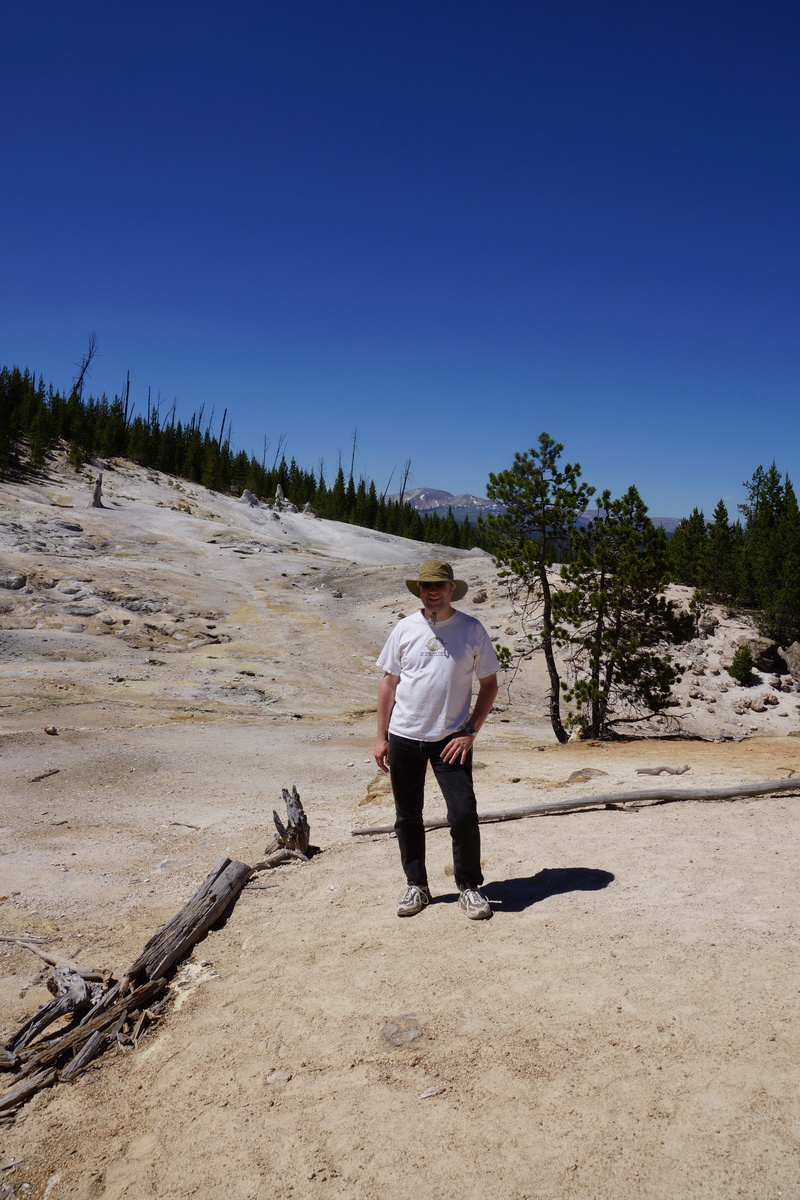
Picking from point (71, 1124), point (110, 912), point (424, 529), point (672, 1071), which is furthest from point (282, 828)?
point (424, 529)

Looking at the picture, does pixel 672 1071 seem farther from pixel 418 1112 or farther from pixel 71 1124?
pixel 71 1124

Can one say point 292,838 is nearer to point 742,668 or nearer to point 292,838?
point 292,838

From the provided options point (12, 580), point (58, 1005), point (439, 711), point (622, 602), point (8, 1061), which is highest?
point (622, 602)

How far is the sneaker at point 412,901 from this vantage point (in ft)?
15.5

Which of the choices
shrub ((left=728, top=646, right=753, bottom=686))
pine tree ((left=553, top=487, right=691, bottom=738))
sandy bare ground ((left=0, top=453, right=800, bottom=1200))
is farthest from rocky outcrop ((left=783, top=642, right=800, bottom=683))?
sandy bare ground ((left=0, top=453, right=800, bottom=1200))

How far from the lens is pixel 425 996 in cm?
374

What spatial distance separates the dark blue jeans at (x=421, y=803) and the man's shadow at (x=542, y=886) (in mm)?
391

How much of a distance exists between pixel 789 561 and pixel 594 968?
33.2 metres

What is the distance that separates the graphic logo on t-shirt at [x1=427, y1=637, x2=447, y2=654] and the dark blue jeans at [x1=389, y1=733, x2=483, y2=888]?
0.56m

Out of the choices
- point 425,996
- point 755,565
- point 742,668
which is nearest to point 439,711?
point 425,996

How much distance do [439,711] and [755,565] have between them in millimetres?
36041

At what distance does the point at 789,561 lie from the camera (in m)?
32.2

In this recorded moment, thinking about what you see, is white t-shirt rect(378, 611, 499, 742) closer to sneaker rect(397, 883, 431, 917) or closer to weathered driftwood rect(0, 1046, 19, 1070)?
sneaker rect(397, 883, 431, 917)

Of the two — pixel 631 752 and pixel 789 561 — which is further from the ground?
pixel 789 561
